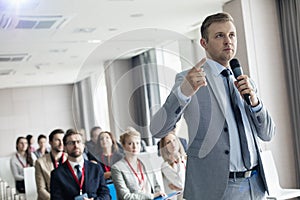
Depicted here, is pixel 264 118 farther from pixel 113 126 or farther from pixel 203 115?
pixel 113 126

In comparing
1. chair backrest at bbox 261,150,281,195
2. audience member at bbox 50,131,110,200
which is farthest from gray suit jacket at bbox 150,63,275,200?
chair backrest at bbox 261,150,281,195

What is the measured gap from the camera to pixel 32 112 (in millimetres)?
4785

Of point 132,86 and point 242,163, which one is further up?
point 132,86

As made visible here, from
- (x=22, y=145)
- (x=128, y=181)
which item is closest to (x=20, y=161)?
(x=22, y=145)

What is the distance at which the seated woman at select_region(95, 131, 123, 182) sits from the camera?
1.24 metres

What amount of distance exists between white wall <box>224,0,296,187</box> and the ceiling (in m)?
0.43

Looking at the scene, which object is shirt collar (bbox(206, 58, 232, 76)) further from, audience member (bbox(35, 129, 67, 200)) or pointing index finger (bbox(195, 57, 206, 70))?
audience member (bbox(35, 129, 67, 200))

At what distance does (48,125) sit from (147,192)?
260 centimetres

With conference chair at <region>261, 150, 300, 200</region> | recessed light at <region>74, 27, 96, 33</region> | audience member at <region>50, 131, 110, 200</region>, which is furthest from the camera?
recessed light at <region>74, 27, 96, 33</region>

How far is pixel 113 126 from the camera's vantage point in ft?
4.33

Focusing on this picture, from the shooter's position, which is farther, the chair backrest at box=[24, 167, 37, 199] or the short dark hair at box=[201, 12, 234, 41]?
the chair backrest at box=[24, 167, 37, 199]

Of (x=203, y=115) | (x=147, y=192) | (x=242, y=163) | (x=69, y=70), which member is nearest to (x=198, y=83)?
(x=203, y=115)

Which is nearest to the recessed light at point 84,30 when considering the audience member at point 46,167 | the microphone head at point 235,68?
the audience member at point 46,167

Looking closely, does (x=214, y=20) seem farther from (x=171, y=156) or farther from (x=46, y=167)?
(x=46, y=167)
